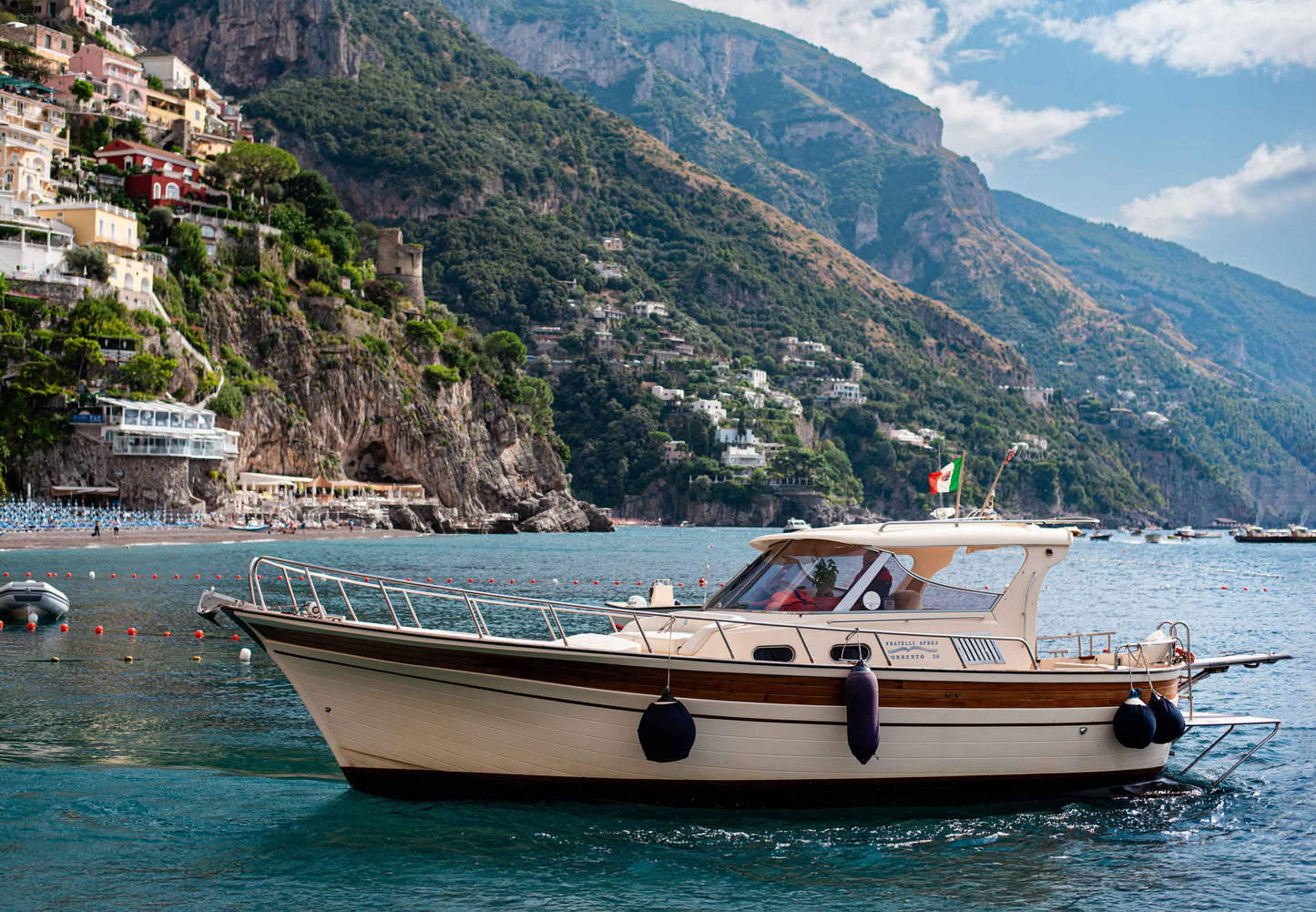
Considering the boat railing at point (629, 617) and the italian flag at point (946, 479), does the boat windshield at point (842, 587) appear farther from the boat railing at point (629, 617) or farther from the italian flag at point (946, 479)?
the italian flag at point (946, 479)

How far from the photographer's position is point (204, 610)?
10.2 meters

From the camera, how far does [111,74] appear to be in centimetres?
9375

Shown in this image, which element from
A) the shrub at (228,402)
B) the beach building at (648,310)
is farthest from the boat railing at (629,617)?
the beach building at (648,310)

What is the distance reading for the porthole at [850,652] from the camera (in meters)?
10.8

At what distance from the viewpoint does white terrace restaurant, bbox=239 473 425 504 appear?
70.8 m

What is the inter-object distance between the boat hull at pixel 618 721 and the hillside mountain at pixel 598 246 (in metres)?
119

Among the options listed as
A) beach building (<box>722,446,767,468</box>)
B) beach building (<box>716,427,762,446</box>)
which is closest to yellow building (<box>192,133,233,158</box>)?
beach building (<box>722,446,767,468</box>)

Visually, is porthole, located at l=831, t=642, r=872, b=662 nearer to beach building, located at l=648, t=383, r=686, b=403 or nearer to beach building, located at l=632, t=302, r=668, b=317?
beach building, located at l=648, t=383, r=686, b=403

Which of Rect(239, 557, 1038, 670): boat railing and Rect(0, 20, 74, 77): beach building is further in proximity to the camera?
Rect(0, 20, 74, 77): beach building

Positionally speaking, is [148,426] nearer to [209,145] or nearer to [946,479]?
[209,145]

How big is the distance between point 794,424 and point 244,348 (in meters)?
85.2

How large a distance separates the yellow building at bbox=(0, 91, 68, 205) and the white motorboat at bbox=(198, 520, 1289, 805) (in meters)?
73.4

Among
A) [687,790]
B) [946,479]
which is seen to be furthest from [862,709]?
[946,479]

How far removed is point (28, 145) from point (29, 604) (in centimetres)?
6458
